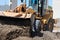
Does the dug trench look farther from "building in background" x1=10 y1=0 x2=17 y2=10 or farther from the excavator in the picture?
"building in background" x1=10 y1=0 x2=17 y2=10

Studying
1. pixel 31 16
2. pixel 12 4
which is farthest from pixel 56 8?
pixel 31 16

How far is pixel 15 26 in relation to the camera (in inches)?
116

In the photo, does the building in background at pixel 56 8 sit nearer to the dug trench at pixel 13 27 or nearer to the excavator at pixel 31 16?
the excavator at pixel 31 16

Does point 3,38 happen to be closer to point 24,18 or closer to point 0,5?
point 24,18

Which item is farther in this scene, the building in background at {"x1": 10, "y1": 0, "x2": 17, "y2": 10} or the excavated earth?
the building in background at {"x1": 10, "y1": 0, "x2": 17, "y2": 10}

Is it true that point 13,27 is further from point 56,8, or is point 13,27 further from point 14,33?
point 56,8

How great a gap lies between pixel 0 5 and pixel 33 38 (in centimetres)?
430

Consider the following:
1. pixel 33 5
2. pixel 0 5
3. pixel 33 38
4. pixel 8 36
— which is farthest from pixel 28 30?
pixel 0 5

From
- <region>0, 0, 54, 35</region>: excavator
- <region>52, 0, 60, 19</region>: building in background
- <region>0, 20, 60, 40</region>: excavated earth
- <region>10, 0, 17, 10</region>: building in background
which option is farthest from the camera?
<region>10, 0, 17, 10</region>: building in background

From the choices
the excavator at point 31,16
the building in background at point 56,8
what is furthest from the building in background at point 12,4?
the excavator at point 31,16

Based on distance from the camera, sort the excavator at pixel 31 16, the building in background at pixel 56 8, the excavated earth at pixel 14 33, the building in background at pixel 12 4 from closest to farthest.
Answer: the excavated earth at pixel 14 33
the excavator at pixel 31 16
the building in background at pixel 56 8
the building in background at pixel 12 4

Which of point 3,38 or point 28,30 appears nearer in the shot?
point 3,38

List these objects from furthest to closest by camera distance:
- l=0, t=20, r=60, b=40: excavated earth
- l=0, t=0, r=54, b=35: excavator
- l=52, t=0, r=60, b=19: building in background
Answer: l=52, t=0, r=60, b=19: building in background
l=0, t=0, r=54, b=35: excavator
l=0, t=20, r=60, b=40: excavated earth

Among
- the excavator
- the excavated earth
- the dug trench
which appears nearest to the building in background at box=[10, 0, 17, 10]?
the excavator
